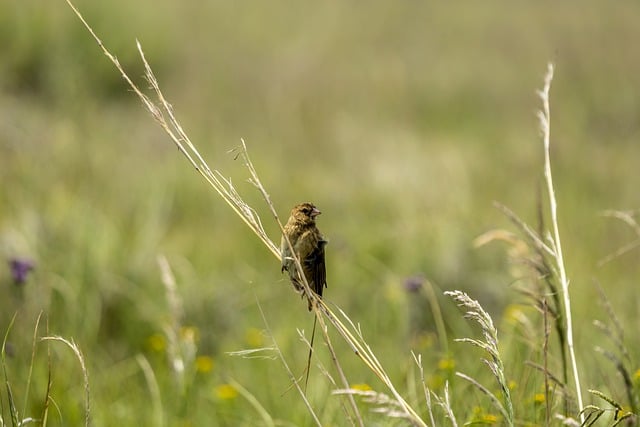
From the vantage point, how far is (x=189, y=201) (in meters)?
6.69

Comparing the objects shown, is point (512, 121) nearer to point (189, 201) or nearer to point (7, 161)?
point (189, 201)

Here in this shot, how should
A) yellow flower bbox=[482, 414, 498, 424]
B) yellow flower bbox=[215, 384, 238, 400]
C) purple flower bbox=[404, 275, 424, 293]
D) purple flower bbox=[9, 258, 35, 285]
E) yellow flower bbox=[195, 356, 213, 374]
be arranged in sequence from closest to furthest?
yellow flower bbox=[482, 414, 498, 424], purple flower bbox=[9, 258, 35, 285], yellow flower bbox=[215, 384, 238, 400], purple flower bbox=[404, 275, 424, 293], yellow flower bbox=[195, 356, 213, 374]

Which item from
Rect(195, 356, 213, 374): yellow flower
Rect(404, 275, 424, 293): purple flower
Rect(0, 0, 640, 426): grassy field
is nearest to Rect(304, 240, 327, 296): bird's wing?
Rect(0, 0, 640, 426): grassy field

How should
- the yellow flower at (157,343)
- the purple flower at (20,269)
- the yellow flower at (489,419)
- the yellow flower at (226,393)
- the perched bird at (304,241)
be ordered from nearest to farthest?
the perched bird at (304,241) < the yellow flower at (489,419) < the purple flower at (20,269) < the yellow flower at (226,393) < the yellow flower at (157,343)

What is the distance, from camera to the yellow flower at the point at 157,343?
12.6ft

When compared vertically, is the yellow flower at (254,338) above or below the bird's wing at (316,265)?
below

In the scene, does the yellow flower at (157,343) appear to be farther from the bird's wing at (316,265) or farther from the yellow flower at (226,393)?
the bird's wing at (316,265)

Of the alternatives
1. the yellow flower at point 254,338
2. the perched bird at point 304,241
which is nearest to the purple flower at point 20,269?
the yellow flower at point 254,338

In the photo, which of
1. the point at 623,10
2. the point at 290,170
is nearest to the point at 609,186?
the point at 290,170

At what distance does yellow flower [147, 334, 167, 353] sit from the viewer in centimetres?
385

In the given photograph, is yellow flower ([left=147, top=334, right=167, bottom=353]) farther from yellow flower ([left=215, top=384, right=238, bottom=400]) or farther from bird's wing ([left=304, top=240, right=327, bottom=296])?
bird's wing ([left=304, top=240, right=327, bottom=296])

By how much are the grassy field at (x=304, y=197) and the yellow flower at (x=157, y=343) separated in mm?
17

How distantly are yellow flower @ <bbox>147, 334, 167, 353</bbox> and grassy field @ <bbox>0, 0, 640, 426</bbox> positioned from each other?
17 mm

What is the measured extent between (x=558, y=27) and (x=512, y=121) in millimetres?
3023
